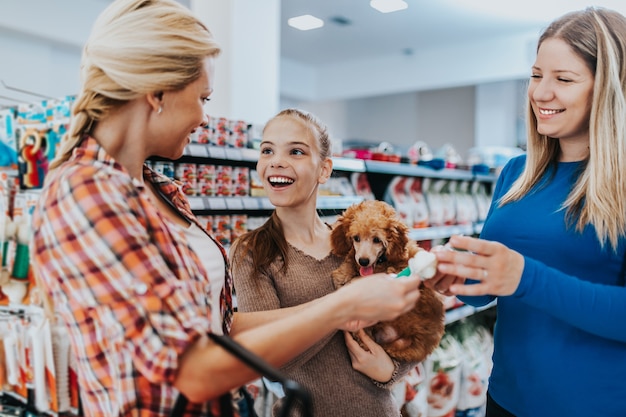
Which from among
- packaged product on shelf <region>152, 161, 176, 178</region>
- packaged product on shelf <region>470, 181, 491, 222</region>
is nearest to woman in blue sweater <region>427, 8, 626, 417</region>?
packaged product on shelf <region>152, 161, 176, 178</region>

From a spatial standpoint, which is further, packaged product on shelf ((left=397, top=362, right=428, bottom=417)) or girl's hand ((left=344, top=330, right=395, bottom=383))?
packaged product on shelf ((left=397, top=362, right=428, bottom=417))

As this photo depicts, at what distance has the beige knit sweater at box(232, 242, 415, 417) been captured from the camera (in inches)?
62.6

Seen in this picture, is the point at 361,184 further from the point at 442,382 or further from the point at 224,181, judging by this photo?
the point at 442,382

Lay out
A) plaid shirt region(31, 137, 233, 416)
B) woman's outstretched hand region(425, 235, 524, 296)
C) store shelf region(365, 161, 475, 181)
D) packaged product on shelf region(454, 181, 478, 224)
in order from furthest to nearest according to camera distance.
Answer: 1. packaged product on shelf region(454, 181, 478, 224)
2. store shelf region(365, 161, 475, 181)
3. woman's outstretched hand region(425, 235, 524, 296)
4. plaid shirt region(31, 137, 233, 416)

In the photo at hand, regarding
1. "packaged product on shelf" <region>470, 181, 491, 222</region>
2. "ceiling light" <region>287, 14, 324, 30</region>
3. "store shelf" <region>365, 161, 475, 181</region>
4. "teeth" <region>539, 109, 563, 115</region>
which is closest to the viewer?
"teeth" <region>539, 109, 563, 115</region>

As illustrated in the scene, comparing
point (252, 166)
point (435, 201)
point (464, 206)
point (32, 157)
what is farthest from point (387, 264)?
point (464, 206)

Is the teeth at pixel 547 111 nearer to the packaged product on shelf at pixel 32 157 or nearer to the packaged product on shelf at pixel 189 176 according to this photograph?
Result: the packaged product on shelf at pixel 189 176

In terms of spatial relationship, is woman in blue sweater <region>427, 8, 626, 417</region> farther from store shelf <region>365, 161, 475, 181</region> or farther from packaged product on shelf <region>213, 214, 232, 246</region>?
store shelf <region>365, 161, 475, 181</region>

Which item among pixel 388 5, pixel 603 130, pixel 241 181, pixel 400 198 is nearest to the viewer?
pixel 603 130

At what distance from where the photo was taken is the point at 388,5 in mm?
6039

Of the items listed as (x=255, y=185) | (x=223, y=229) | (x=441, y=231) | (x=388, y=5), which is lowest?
(x=441, y=231)

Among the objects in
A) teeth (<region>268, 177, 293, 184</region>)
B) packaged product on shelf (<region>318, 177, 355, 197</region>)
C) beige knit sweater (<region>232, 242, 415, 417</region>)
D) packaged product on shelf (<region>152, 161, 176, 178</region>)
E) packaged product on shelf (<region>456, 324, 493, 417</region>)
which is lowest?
packaged product on shelf (<region>456, 324, 493, 417</region>)

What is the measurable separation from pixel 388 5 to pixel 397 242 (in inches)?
196

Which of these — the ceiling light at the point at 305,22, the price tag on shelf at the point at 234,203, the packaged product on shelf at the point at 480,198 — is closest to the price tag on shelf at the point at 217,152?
the price tag on shelf at the point at 234,203
